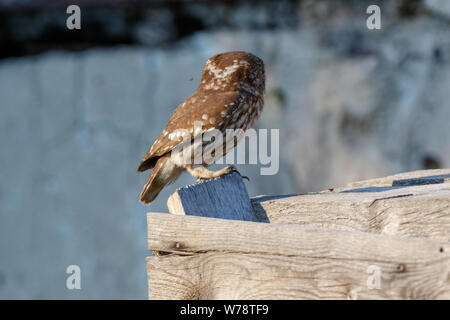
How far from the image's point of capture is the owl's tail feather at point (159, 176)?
2.81 meters

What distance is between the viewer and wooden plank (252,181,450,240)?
5.78 feet

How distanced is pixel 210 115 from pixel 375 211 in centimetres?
102

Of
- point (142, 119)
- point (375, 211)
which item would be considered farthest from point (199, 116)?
point (142, 119)

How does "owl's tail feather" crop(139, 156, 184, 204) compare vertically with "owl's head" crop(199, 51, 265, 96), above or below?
below

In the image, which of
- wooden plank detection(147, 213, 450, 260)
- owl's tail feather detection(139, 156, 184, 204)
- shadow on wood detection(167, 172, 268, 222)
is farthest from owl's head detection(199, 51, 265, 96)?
wooden plank detection(147, 213, 450, 260)

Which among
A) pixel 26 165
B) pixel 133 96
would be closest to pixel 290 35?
pixel 133 96

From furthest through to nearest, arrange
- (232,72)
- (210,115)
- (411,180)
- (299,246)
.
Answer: (232,72)
(210,115)
(411,180)
(299,246)

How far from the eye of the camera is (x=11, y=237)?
177 inches

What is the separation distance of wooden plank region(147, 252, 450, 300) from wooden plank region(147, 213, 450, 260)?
1cm

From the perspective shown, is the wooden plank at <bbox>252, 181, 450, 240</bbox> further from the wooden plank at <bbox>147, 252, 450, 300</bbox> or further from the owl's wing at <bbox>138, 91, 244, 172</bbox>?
the owl's wing at <bbox>138, 91, 244, 172</bbox>

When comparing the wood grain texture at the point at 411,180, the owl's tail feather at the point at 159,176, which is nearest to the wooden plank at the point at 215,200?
the wood grain texture at the point at 411,180

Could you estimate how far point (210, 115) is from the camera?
267cm

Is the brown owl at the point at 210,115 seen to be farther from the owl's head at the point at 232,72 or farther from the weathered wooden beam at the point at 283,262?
the weathered wooden beam at the point at 283,262

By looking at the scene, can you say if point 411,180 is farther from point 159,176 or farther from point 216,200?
point 159,176
